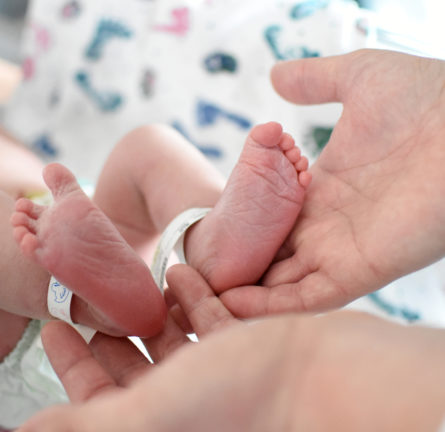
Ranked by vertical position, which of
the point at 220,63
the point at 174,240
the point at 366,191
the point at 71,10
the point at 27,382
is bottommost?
the point at 27,382

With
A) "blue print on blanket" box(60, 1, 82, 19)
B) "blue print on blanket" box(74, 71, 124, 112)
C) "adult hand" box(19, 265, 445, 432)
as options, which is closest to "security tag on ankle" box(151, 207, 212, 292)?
"adult hand" box(19, 265, 445, 432)

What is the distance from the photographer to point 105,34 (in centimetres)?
138

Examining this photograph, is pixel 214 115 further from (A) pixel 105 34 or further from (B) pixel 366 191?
(B) pixel 366 191

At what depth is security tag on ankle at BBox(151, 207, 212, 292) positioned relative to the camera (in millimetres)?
833

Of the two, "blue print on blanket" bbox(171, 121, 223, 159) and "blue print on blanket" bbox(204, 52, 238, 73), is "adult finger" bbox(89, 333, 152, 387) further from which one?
"blue print on blanket" bbox(204, 52, 238, 73)

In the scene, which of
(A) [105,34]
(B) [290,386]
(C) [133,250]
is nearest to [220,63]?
(A) [105,34]

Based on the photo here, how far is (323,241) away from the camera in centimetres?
78

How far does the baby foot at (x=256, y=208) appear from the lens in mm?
742

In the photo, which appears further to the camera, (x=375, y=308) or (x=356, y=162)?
(x=375, y=308)

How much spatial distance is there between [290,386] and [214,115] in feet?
3.10

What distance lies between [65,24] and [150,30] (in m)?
0.24

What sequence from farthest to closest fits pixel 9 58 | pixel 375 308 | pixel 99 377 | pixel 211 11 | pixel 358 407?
pixel 9 58 < pixel 211 11 < pixel 375 308 < pixel 99 377 < pixel 358 407

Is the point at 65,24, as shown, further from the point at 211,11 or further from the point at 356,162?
the point at 356,162

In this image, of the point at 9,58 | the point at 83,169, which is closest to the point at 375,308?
the point at 83,169
